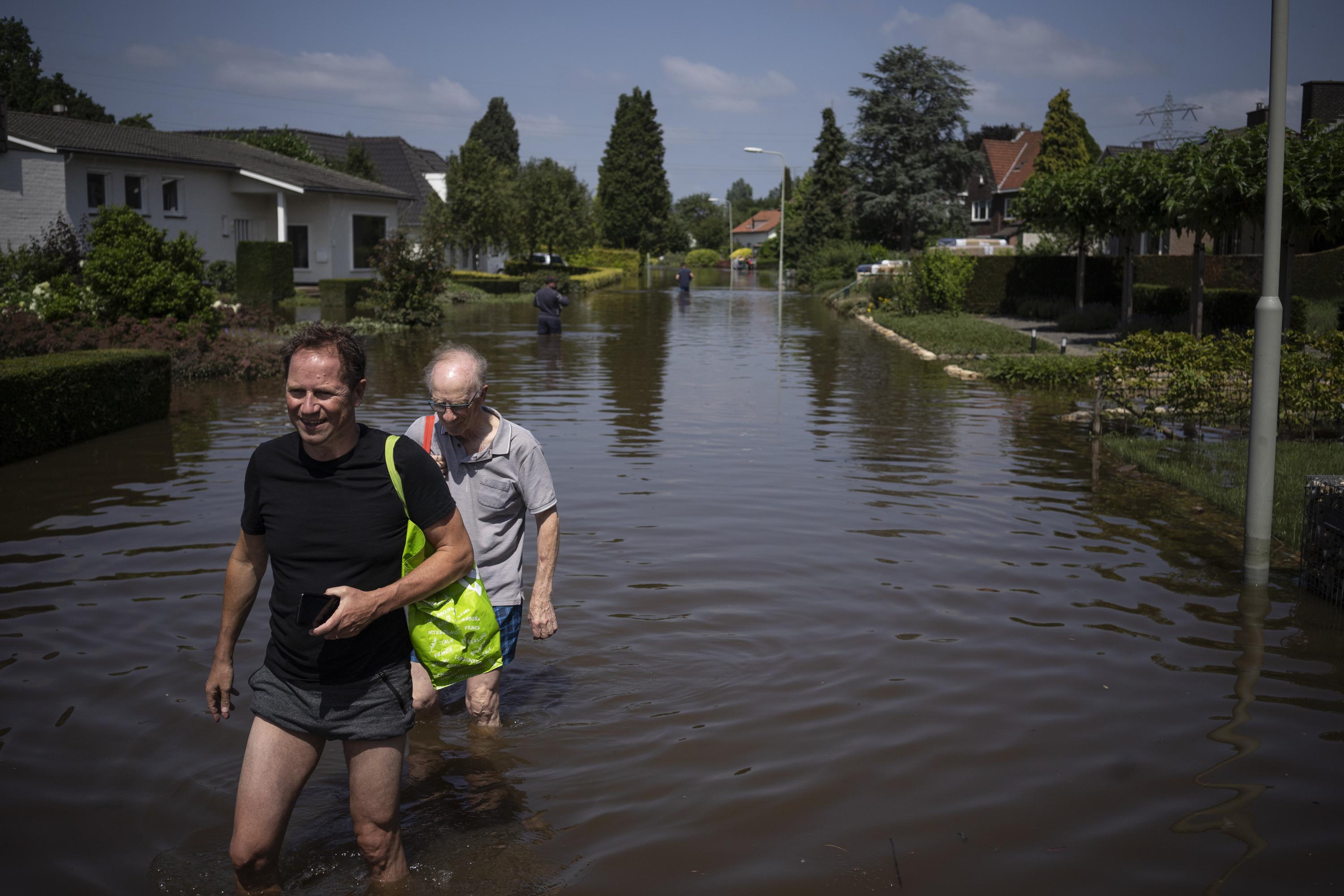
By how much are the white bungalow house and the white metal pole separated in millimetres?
27056

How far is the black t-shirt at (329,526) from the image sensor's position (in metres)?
3.77

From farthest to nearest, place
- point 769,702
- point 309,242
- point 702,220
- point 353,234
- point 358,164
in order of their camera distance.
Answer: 1. point 702,220
2. point 358,164
3. point 353,234
4. point 309,242
5. point 769,702

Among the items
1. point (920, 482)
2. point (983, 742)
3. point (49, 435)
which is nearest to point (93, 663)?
point (983, 742)

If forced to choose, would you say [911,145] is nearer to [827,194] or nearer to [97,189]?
[827,194]

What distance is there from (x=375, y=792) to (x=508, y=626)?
1493mm

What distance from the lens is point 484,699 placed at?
562cm

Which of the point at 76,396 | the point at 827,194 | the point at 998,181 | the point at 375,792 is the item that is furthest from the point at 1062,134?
the point at 375,792

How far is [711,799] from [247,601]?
2.25 metres

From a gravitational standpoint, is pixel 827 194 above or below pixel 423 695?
above

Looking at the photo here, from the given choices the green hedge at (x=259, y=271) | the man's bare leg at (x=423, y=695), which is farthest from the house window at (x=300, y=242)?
the man's bare leg at (x=423, y=695)

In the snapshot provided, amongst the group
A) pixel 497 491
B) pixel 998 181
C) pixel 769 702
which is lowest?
pixel 769 702

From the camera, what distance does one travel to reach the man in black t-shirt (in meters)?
3.74

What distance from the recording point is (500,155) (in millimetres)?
95312

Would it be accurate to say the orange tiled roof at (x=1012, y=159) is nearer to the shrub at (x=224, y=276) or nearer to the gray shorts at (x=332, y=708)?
the shrub at (x=224, y=276)
